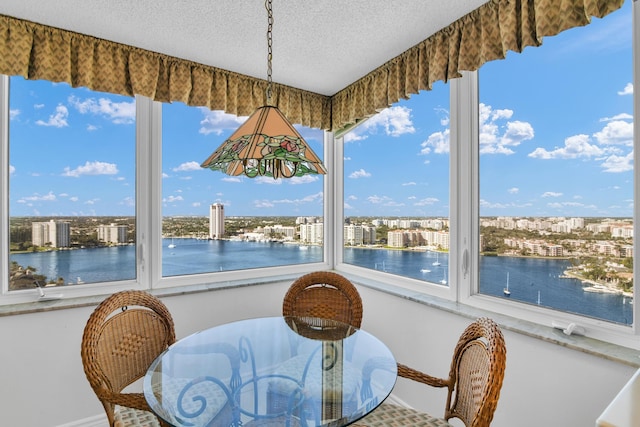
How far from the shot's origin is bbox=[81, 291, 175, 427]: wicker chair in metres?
1.19

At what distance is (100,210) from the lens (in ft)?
7.02

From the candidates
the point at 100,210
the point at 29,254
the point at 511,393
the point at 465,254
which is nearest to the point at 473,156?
the point at 465,254

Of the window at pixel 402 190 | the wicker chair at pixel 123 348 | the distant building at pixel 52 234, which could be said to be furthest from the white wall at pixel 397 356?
the wicker chair at pixel 123 348

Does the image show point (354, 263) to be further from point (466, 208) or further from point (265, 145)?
point (265, 145)

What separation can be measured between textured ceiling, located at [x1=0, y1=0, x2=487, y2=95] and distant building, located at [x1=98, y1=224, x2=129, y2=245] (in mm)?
1236

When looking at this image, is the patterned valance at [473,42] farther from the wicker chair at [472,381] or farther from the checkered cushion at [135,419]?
the checkered cushion at [135,419]

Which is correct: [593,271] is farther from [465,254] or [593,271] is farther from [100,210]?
[100,210]

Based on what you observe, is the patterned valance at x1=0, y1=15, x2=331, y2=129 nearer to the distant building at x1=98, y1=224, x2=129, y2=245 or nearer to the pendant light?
the distant building at x1=98, y1=224, x2=129, y2=245

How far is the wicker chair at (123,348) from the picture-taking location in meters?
1.19

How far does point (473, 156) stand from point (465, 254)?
0.61 m

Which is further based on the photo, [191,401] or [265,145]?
[191,401]

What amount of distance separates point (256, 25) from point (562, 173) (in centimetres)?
185

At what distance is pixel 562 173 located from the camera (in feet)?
4.99

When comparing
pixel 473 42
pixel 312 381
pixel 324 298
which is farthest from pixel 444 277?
pixel 473 42
